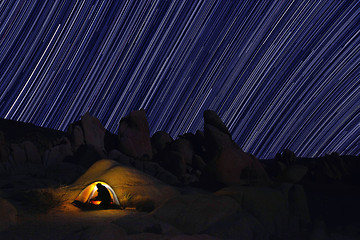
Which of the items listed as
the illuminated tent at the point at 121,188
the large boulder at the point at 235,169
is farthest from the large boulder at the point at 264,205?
the large boulder at the point at 235,169

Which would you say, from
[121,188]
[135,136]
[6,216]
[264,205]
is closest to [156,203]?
[121,188]

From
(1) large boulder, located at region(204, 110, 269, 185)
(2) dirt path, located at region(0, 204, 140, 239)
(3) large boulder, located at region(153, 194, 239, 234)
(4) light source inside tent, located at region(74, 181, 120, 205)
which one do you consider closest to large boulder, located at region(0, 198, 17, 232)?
(2) dirt path, located at region(0, 204, 140, 239)

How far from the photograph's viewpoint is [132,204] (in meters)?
13.1

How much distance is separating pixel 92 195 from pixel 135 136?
21248 millimetres

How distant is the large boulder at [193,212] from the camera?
10469 mm

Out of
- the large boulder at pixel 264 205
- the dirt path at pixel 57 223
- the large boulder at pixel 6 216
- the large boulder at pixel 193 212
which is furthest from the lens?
the large boulder at pixel 264 205

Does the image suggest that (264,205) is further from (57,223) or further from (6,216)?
(6,216)

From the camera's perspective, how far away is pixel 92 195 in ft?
43.0

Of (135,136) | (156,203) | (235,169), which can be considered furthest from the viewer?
(135,136)

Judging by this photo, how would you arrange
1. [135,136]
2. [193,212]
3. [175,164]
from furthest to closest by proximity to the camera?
1. [135,136]
2. [175,164]
3. [193,212]

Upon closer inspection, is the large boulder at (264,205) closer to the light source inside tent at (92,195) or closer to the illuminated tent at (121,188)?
the illuminated tent at (121,188)

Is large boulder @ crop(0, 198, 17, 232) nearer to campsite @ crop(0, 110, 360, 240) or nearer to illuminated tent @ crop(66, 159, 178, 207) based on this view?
campsite @ crop(0, 110, 360, 240)

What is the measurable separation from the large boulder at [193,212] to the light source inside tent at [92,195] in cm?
275

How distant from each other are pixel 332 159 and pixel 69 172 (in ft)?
104
